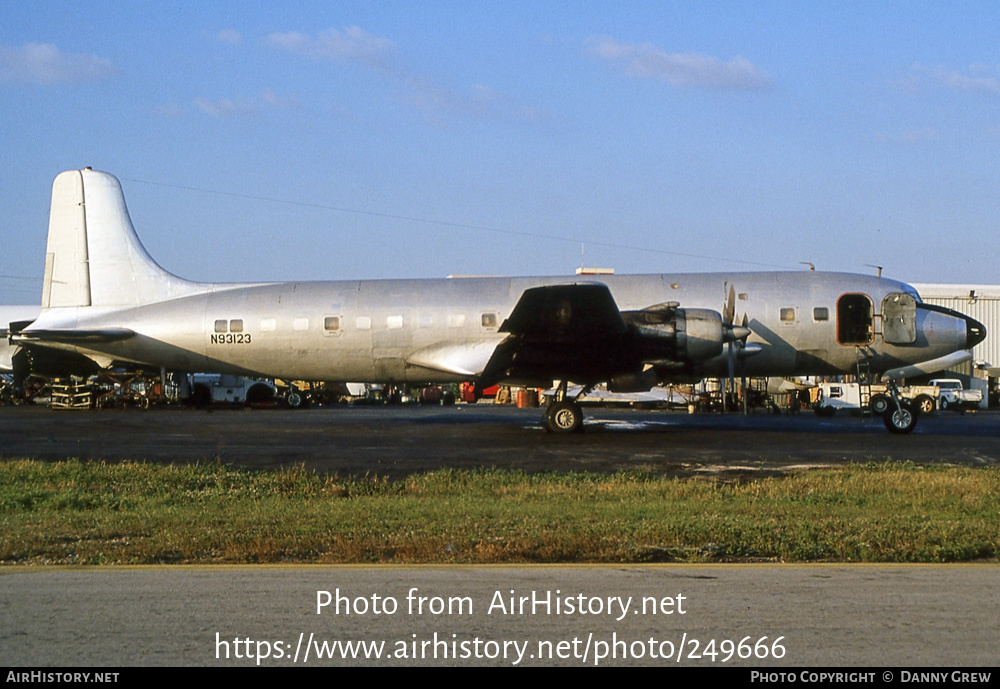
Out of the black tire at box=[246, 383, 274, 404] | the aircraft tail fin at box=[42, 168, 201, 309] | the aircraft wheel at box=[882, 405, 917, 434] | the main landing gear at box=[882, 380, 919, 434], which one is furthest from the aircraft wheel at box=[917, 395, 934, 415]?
the aircraft tail fin at box=[42, 168, 201, 309]

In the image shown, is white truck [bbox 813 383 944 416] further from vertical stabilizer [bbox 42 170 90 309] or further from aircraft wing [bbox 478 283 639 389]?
vertical stabilizer [bbox 42 170 90 309]

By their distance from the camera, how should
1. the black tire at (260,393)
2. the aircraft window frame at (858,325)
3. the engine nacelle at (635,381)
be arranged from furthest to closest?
1. the black tire at (260,393)
2. the aircraft window frame at (858,325)
3. the engine nacelle at (635,381)

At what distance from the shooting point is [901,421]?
21562 millimetres

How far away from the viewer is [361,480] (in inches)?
508

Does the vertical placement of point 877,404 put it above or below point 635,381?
below

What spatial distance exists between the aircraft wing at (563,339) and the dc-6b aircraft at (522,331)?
0.04 metres

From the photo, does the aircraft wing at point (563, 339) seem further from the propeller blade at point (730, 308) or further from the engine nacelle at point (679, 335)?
the propeller blade at point (730, 308)

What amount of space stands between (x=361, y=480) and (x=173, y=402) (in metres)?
30.3

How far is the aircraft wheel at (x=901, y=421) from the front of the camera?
2150 cm

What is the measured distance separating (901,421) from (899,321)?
96.3 inches

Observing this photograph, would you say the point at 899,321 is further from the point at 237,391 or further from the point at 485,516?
the point at 237,391

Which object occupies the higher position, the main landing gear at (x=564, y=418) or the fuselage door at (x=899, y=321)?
the fuselage door at (x=899, y=321)

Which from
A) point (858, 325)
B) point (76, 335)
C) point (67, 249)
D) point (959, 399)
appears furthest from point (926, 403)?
point (67, 249)

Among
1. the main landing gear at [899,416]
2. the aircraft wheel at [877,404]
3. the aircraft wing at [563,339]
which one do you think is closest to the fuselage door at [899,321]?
the main landing gear at [899,416]
